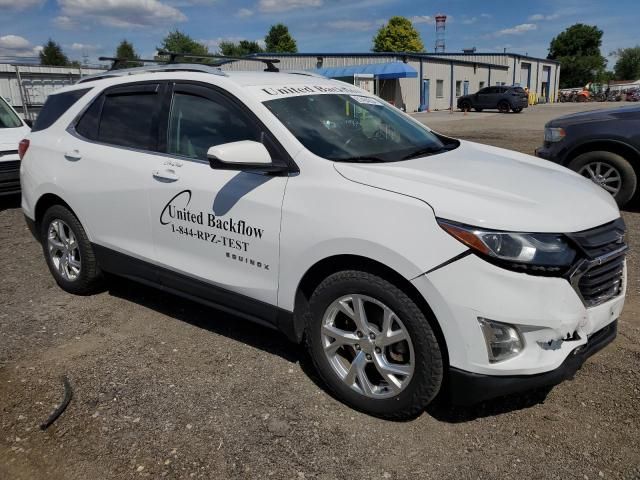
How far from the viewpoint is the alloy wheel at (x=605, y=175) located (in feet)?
22.2

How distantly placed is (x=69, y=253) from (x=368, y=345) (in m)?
2.96

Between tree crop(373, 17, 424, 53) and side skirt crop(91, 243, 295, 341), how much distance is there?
79649 millimetres

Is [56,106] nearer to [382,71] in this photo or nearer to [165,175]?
[165,175]

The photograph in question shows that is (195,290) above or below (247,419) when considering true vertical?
above

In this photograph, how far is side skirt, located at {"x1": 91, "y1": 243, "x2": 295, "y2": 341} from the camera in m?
3.19

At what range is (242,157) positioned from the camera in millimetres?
2934

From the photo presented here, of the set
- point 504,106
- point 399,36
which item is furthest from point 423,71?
point 399,36

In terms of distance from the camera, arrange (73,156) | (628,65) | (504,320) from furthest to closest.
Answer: (628,65) < (73,156) < (504,320)

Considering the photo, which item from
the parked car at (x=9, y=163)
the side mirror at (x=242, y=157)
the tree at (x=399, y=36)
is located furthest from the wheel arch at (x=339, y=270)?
the tree at (x=399, y=36)

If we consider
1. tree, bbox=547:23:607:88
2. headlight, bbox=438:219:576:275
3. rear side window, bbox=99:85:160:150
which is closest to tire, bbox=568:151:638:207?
headlight, bbox=438:219:576:275

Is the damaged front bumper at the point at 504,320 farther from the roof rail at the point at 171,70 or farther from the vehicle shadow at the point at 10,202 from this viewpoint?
the vehicle shadow at the point at 10,202

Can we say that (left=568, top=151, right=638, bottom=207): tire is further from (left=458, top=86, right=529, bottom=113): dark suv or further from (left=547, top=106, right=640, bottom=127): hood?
(left=458, top=86, right=529, bottom=113): dark suv

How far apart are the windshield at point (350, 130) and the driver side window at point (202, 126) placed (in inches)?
8.9

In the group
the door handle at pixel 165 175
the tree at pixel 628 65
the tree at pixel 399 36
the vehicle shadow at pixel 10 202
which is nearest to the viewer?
the door handle at pixel 165 175
